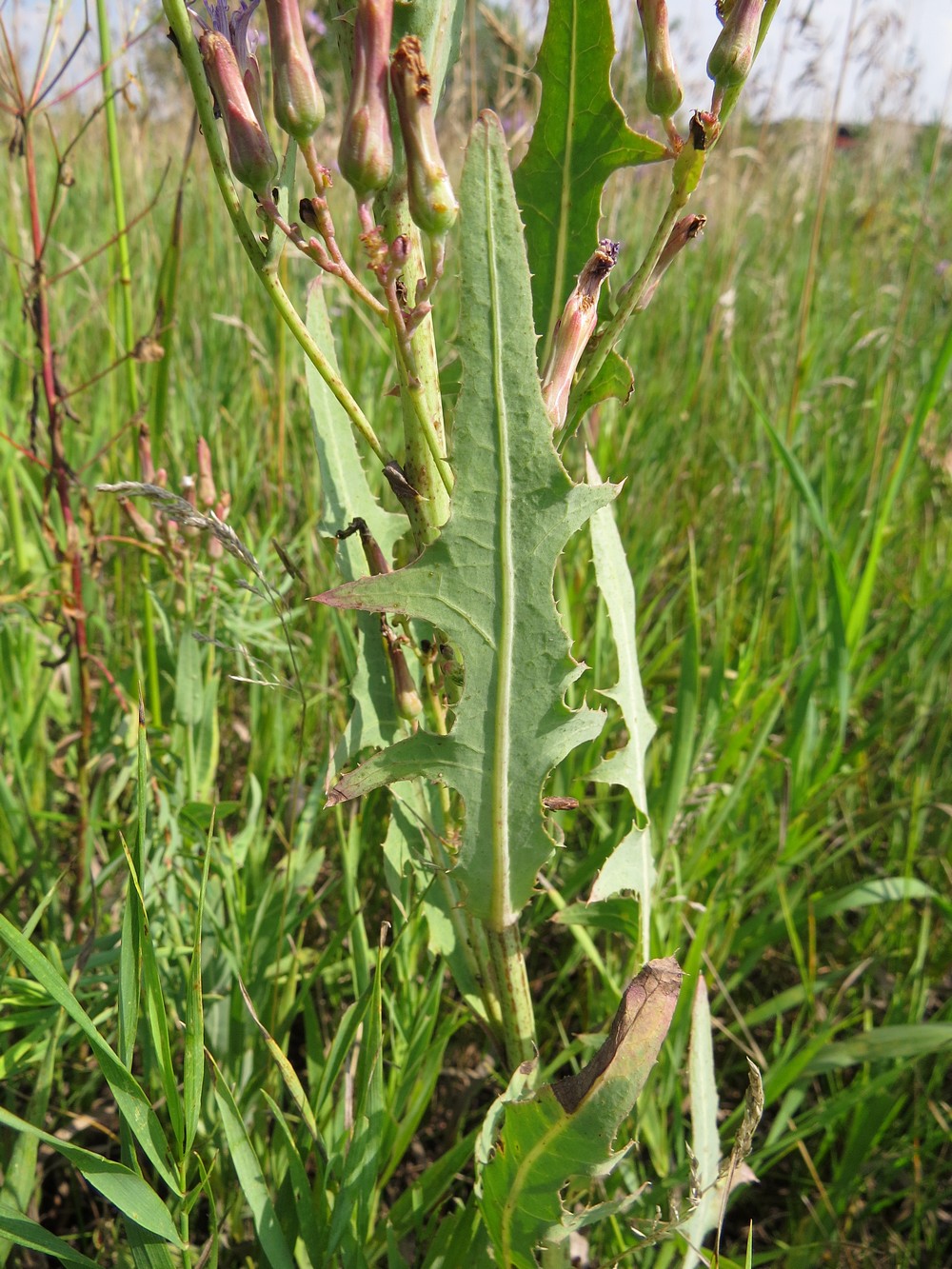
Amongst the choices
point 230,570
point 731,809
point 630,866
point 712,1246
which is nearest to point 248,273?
point 230,570

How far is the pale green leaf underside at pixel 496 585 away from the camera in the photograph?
569 mm

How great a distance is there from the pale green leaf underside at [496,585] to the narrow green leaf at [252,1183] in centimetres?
→ 26

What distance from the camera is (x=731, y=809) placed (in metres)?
1.31

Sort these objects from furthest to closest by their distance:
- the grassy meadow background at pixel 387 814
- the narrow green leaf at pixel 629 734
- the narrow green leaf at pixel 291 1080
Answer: the grassy meadow background at pixel 387 814, the narrow green leaf at pixel 629 734, the narrow green leaf at pixel 291 1080

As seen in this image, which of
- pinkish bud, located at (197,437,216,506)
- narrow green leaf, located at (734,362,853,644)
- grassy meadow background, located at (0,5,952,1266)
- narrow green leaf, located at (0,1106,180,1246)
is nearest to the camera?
narrow green leaf, located at (0,1106,180,1246)

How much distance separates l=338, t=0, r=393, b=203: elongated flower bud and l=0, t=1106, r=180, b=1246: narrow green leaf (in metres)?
0.67

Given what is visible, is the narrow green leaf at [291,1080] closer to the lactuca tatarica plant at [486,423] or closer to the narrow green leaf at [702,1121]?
the lactuca tatarica plant at [486,423]

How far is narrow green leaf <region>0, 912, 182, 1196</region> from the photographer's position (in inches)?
25.5

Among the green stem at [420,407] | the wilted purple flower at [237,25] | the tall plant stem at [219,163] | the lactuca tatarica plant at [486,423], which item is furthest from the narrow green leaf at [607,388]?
the wilted purple flower at [237,25]

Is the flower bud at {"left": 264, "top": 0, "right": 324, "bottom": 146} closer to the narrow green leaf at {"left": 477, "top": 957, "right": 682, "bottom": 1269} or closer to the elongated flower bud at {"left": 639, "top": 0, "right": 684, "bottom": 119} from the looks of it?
the elongated flower bud at {"left": 639, "top": 0, "right": 684, "bottom": 119}

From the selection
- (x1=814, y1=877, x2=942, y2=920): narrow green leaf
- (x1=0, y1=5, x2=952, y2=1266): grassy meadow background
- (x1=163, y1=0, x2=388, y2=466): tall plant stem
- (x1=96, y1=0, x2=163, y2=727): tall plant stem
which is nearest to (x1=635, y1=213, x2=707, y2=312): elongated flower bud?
(x1=163, y1=0, x2=388, y2=466): tall plant stem

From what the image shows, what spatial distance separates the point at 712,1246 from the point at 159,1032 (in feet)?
2.41

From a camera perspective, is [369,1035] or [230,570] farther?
[230,570]

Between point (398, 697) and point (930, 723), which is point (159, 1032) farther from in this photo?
point (930, 723)
